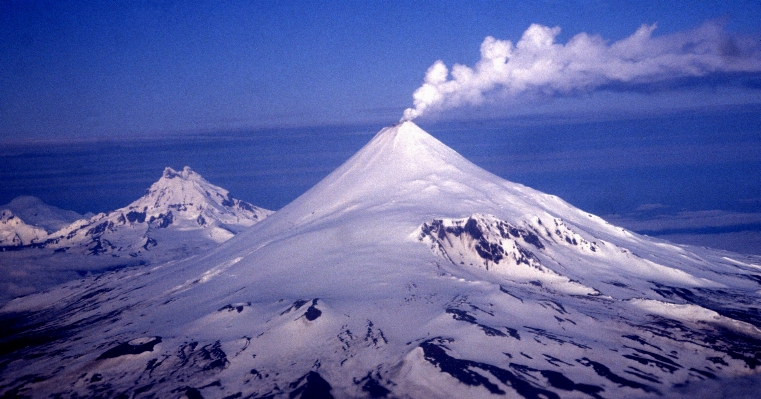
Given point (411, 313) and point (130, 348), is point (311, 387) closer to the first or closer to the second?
point (411, 313)

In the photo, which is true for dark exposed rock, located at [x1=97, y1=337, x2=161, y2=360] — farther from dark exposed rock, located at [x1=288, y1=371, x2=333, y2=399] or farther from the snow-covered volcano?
→ dark exposed rock, located at [x1=288, y1=371, x2=333, y2=399]

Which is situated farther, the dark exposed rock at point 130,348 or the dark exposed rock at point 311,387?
the dark exposed rock at point 130,348

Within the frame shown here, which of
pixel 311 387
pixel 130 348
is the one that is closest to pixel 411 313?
pixel 311 387

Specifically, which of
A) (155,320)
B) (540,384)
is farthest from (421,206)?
(540,384)

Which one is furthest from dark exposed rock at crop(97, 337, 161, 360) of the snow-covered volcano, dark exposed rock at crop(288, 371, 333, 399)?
dark exposed rock at crop(288, 371, 333, 399)

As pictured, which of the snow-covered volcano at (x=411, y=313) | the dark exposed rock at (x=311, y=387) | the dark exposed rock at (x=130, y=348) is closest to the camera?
the dark exposed rock at (x=311, y=387)

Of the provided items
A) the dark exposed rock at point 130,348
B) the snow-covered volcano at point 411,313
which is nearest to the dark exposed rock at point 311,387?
the snow-covered volcano at point 411,313

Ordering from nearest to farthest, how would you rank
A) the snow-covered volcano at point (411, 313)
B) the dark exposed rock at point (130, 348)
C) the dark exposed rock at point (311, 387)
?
1. the dark exposed rock at point (311, 387)
2. the snow-covered volcano at point (411, 313)
3. the dark exposed rock at point (130, 348)

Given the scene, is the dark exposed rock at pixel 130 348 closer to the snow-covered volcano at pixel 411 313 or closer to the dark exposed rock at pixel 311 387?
the snow-covered volcano at pixel 411 313
